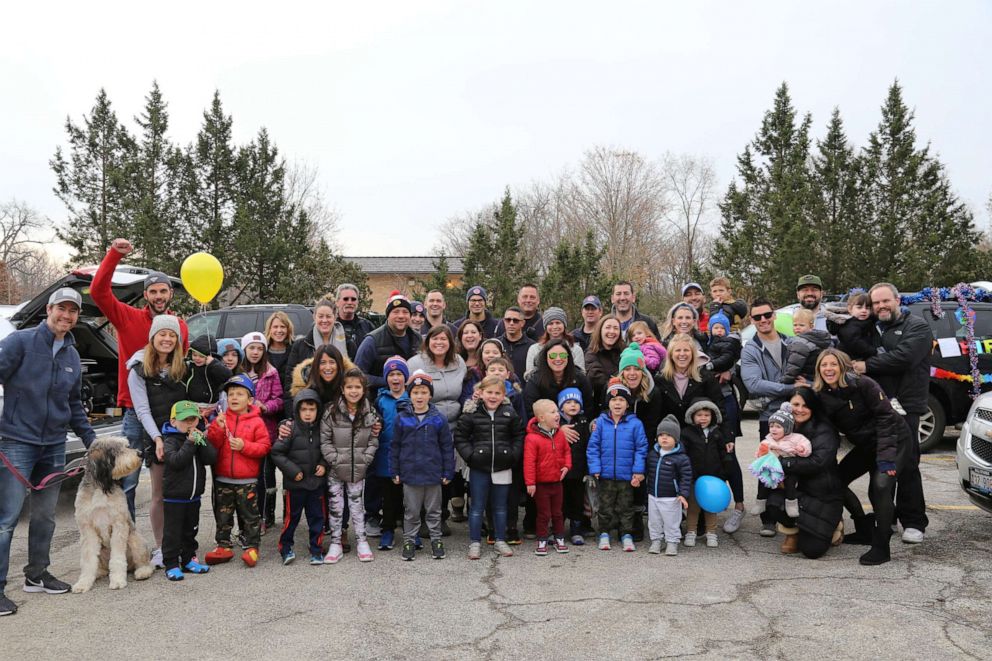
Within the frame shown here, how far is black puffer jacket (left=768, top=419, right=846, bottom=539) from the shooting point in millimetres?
5453

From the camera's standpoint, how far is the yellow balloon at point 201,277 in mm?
6766

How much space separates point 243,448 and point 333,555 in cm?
103

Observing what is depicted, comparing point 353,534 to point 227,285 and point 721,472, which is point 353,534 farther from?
point 227,285

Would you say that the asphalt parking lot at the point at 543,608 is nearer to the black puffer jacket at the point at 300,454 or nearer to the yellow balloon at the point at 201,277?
the black puffer jacket at the point at 300,454

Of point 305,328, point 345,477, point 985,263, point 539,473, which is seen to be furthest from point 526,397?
→ point 985,263

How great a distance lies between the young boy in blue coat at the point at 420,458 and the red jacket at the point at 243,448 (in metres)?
0.98

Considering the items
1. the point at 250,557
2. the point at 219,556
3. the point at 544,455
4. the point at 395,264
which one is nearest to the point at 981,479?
the point at 544,455

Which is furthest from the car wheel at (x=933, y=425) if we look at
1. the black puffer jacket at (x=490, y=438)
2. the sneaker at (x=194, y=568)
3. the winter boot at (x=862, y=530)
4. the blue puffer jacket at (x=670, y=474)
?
the sneaker at (x=194, y=568)

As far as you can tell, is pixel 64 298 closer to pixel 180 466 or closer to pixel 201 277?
pixel 180 466

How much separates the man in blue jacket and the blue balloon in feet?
14.7

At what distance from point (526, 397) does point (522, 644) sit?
2.53m

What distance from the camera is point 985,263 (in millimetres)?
22891

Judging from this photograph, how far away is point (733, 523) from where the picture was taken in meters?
6.05

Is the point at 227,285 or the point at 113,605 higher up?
the point at 227,285
